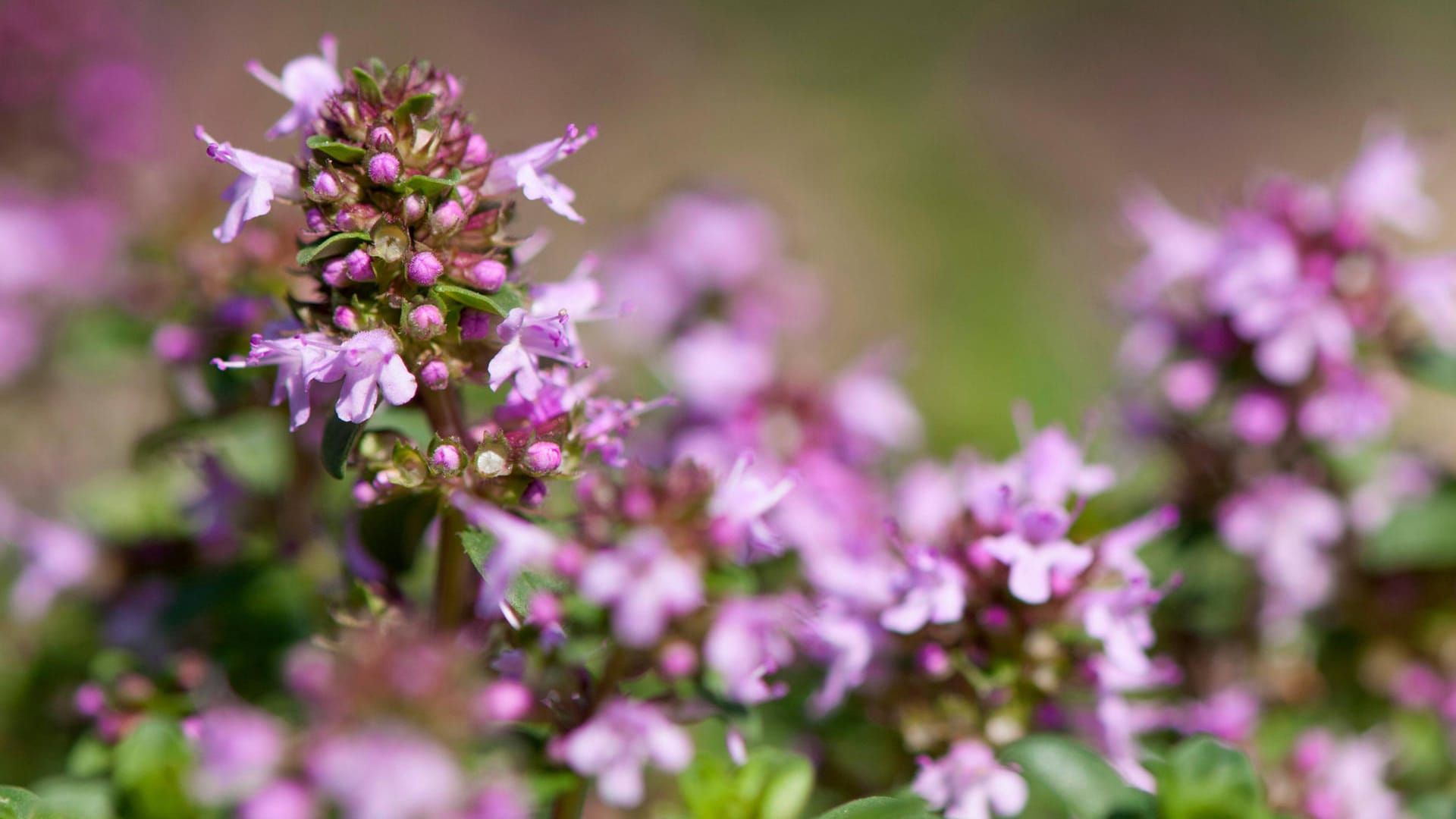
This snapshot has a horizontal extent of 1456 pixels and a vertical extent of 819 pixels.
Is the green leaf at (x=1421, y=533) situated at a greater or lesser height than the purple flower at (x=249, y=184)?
greater

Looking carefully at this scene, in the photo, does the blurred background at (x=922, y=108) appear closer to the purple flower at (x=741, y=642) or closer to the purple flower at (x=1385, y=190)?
the purple flower at (x=1385, y=190)

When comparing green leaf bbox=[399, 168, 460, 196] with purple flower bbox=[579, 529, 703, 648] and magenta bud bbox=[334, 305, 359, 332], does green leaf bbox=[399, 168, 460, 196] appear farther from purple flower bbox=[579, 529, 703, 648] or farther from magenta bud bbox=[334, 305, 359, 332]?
purple flower bbox=[579, 529, 703, 648]

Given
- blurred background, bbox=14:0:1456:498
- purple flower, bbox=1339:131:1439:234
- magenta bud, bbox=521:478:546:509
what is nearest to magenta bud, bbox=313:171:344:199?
magenta bud, bbox=521:478:546:509

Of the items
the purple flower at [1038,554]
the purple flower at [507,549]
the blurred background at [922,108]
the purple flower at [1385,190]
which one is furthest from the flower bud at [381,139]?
the blurred background at [922,108]

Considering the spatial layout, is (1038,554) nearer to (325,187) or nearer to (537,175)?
(537,175)

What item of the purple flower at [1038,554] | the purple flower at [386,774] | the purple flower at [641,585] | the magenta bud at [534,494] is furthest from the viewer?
the purple flower at [1038,554]

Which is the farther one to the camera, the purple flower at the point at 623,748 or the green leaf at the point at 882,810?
the green leaf at the point at 882,810

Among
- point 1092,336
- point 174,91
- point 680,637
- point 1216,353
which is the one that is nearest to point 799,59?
point 1092,336
